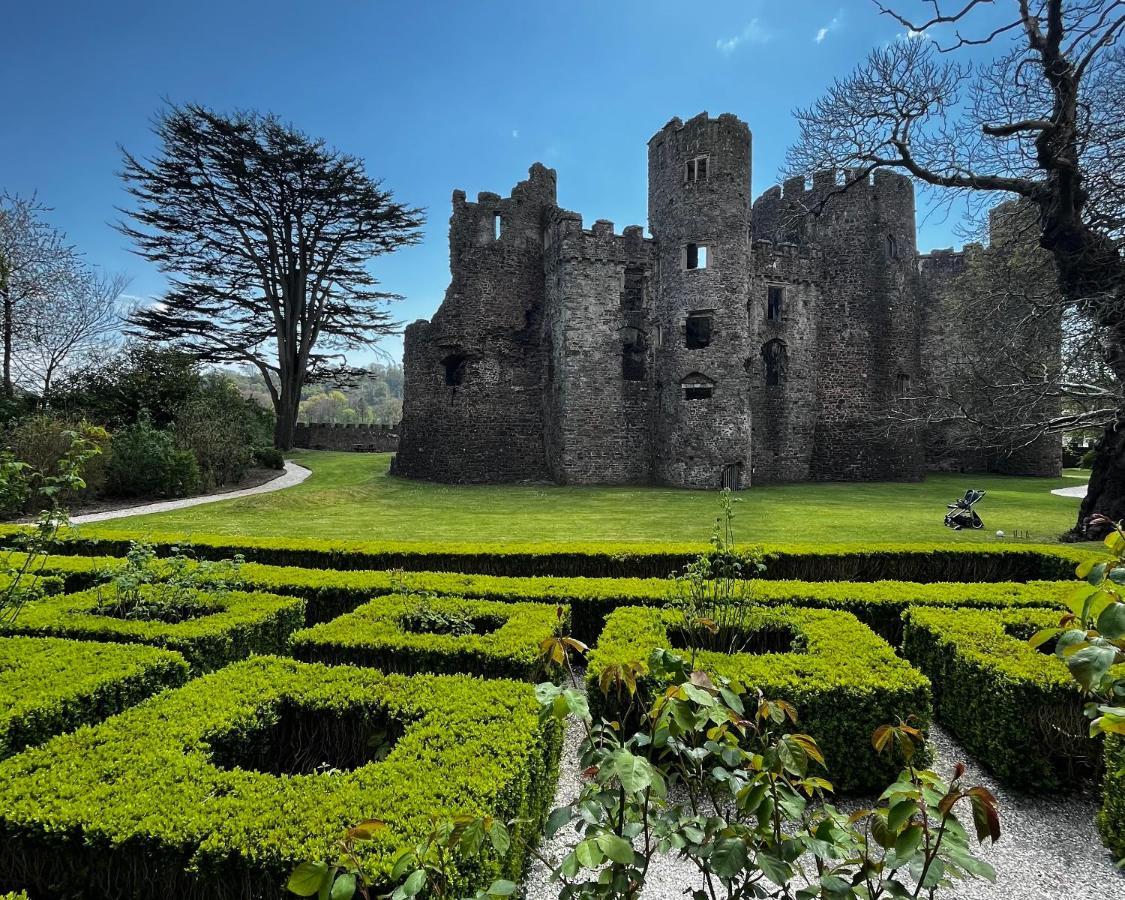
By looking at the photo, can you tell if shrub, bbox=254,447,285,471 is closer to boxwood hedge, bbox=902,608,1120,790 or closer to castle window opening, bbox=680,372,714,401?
castle window opening, bbox=680,372,714,401

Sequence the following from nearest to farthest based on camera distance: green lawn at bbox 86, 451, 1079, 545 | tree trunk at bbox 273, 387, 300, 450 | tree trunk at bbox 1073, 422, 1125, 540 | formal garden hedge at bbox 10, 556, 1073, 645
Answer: formal garden hedge at bbox 10, 556, 1073, 645
tree trunk at bbox 1073, 422, 1125, 540
green lawn at bbox 86, 451, 1079, 545
tree trunk at bbox 273, 387, 300, 450

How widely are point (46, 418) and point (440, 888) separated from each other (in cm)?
2024

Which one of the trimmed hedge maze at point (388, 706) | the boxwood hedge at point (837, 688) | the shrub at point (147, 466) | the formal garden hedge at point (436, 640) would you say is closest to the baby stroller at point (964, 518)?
the trimmed hedge maze at point (388, 706)

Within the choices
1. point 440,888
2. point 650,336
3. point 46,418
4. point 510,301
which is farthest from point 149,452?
point 440,888

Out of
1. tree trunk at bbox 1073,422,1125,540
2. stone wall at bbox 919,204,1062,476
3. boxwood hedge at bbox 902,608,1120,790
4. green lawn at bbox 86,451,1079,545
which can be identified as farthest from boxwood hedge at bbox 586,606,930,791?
tree trunk at bbox 1073,422,1125,540

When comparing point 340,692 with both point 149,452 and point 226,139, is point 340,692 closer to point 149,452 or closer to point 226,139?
point 149,452

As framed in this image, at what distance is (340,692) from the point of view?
3957 millimetres

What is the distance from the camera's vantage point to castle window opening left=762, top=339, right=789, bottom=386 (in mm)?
25250

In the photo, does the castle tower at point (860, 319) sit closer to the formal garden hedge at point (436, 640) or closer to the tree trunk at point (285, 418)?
the formal garden hedge at point (436, 640)

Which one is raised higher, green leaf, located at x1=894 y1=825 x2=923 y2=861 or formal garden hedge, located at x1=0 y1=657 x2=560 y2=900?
green leaf, located at x1=894 y1=825 x2=923 y2=861

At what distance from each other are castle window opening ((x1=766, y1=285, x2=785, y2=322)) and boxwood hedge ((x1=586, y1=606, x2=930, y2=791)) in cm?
2220

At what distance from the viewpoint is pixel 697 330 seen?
23469mm

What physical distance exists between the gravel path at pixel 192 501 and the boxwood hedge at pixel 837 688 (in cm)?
1362

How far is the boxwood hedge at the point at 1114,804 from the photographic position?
3.51 m
